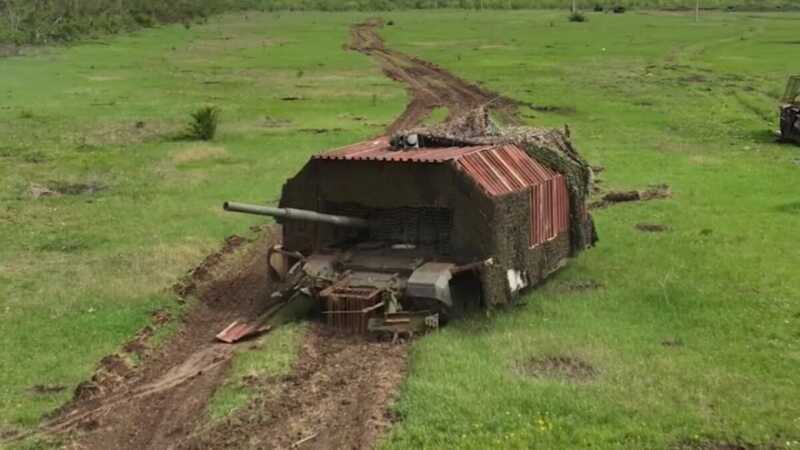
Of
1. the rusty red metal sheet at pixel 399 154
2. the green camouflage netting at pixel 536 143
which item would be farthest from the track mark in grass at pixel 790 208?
the rusty red metal sheet at pixel 399 154

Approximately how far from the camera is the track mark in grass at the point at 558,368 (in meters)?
14.7

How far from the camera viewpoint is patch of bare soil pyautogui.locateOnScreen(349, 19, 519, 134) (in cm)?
4484

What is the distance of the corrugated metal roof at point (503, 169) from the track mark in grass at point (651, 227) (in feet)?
17.0

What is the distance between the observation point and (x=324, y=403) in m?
14.0

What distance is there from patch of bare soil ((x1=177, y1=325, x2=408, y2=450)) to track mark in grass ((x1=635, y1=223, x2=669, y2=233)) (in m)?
10.4

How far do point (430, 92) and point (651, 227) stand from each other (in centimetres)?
2944

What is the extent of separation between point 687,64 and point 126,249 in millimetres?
50970

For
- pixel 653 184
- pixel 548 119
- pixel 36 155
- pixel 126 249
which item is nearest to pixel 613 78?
pixel 548 119

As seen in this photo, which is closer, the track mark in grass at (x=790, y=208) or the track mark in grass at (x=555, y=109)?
the track mark in grass at (x=790, y=208)

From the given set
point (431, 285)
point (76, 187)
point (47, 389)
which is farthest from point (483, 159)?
point (76, 187)

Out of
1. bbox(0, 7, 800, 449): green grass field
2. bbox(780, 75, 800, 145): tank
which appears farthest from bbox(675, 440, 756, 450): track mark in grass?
bbox(780, 75, 800, 145): tank

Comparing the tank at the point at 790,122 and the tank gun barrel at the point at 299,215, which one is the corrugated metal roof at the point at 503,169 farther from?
the tank at the point at 790,122

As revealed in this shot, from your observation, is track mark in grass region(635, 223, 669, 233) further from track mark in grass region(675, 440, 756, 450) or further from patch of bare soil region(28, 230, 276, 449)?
track mark in grass region(675, 440, 756, 450)

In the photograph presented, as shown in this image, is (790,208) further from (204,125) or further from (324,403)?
(204,125)
